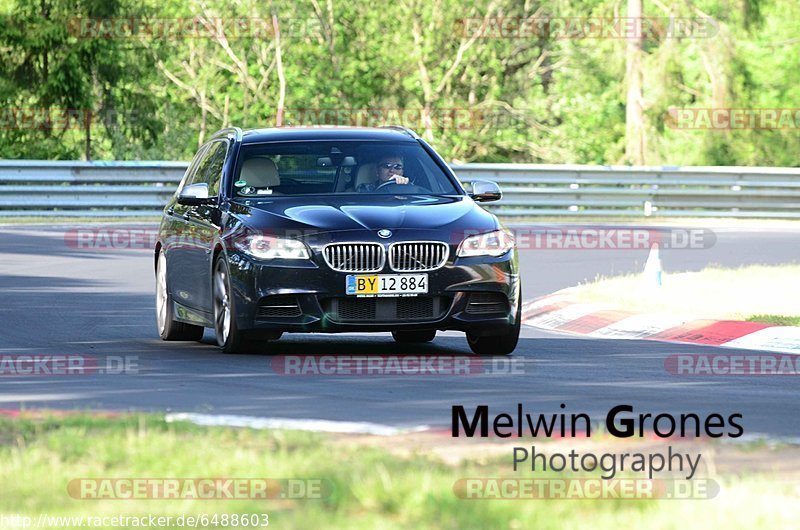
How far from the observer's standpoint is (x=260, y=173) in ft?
44.4

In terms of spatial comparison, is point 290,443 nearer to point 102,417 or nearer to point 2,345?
point 102,417

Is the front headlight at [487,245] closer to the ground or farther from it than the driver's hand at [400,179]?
closer to the ground

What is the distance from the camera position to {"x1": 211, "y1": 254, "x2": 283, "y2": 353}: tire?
12.6 metres

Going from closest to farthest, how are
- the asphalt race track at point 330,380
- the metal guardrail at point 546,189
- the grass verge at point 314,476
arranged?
the grass verge at point 314,476 → the asphalt race track at point 330,380 → the metal guardrail at point 546,189

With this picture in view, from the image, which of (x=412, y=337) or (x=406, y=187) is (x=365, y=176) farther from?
(x=412, y=337)

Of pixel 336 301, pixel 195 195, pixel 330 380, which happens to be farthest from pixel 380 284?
pixel 195 195

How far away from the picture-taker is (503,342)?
1297cm

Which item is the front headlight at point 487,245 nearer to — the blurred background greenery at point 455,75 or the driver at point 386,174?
the driver at point 386,174

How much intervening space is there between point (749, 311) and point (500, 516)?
10120mm

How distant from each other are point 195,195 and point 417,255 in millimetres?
1994

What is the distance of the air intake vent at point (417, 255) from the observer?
12289mm

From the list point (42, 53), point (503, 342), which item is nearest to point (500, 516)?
point (503, 342)

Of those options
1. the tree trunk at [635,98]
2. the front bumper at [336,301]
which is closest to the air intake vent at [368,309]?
the front bumper at [336,301]

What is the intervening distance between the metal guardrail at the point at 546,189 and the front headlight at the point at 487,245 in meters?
20.0
